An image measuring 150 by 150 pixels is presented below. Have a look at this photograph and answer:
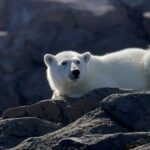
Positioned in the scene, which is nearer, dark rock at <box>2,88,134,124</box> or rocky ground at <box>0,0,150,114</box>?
dark rock at <box>2,88,134,124</box>

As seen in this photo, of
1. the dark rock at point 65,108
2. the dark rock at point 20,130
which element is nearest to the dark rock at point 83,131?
the dark rock at point 20,130

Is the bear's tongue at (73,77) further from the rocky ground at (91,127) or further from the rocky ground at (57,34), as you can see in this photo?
the rocky ground at (57,34)

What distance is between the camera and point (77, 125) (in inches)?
328

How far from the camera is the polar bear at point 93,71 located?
12.6 metres

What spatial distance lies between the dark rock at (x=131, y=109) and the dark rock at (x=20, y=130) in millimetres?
870

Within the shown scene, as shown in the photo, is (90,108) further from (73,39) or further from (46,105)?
(73,39)

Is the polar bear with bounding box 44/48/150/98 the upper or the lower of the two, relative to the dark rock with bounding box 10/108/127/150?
upper

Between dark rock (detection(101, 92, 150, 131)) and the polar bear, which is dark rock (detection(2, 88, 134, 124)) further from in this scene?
the polar bear

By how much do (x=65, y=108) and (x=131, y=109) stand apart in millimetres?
1787

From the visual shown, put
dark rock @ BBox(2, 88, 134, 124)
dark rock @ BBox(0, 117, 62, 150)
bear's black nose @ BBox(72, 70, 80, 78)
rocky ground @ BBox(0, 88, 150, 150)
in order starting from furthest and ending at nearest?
1. bear's black nose @ BBox(72, 70, 80, 78)
2. dark rock @ BBox(2, 88, 134, 124)
3. dark rock @ BBox(0, 117, 62, 150)
4. rocky ground @ BBox(0, 88, 150, 150)

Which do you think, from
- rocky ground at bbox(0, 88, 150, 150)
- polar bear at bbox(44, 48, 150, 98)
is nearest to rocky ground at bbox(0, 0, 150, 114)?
polar bear at bbox(44, 48, 150, 98)

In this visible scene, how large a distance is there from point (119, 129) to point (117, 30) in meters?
15.3

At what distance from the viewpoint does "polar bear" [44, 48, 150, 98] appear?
12.6 m

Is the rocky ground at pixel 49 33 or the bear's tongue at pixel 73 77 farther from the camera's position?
the rocky ground at pixel 49 33
